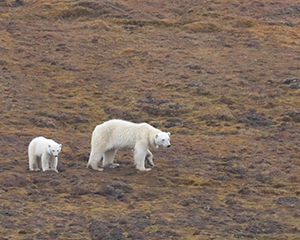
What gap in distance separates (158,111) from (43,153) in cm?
1308

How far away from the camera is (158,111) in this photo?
31.6 meters

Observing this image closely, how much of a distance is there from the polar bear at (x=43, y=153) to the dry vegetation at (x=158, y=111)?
0.38 meters

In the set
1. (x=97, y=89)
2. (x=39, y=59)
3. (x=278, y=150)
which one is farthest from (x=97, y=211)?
(x=39, y=59)

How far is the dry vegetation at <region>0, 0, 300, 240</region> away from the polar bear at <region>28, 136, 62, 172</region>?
38cm

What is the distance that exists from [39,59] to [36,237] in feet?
86.7

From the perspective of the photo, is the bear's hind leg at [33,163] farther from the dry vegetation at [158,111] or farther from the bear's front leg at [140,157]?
the bear's front leg at [140,157]

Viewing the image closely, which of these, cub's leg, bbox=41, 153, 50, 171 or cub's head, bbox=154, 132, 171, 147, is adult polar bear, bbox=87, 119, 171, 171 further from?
cub's leg, bbox=41, 153, 50, 171

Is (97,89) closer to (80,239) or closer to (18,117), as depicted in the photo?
(18,117)

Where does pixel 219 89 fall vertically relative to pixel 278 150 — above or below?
above

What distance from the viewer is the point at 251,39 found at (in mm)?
45562

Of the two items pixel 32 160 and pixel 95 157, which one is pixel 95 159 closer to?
pixel 95 157

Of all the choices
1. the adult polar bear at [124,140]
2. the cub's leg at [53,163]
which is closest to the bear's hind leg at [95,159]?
the adult polar bear at [124,140]

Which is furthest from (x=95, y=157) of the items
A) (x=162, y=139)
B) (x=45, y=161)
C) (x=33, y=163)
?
(x=162, y=139)

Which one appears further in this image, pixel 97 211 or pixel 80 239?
pixel 97 211
